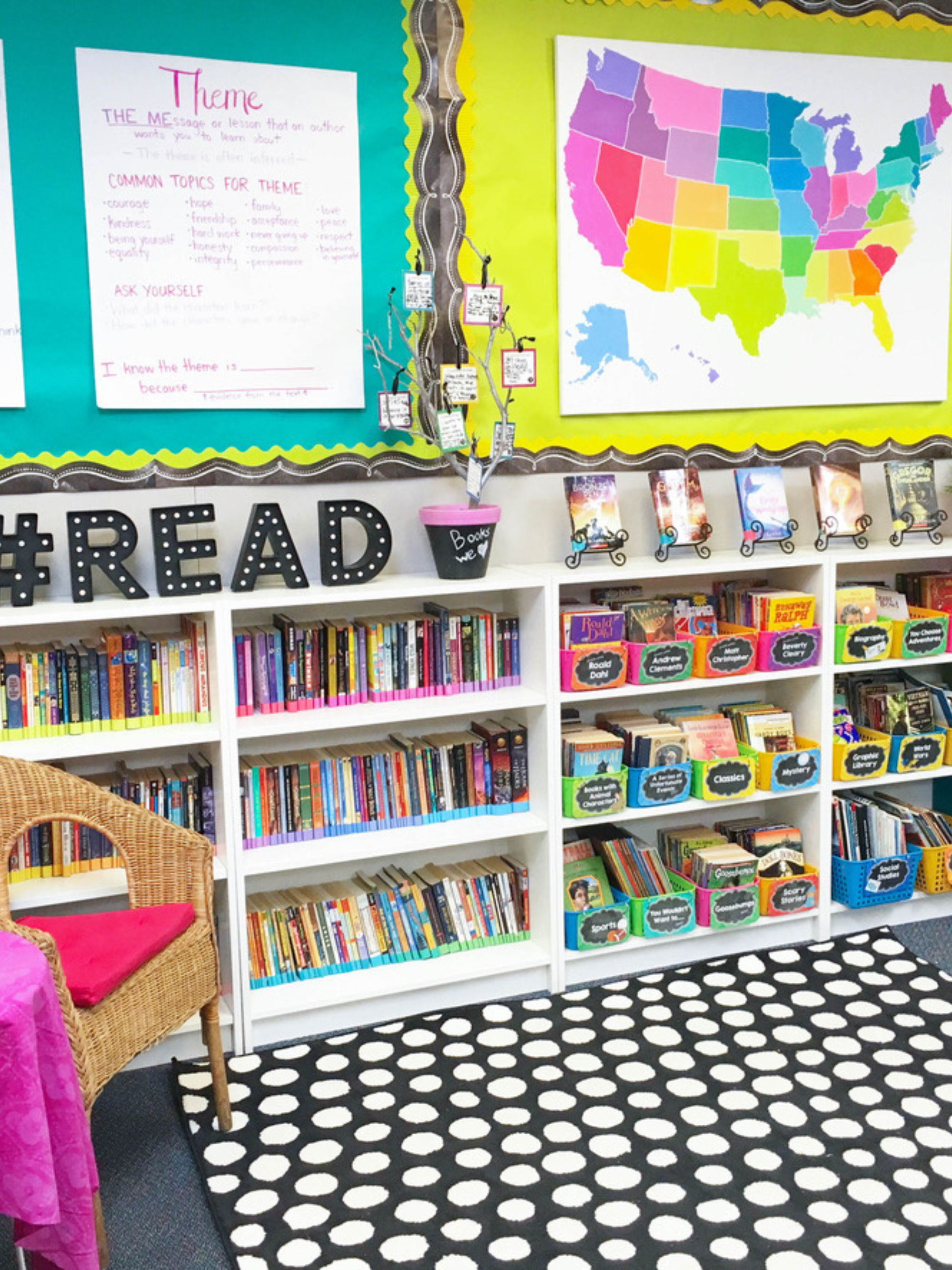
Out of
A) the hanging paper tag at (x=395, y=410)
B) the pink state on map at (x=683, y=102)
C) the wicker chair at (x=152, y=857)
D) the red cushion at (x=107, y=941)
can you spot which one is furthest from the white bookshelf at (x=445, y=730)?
the pink state on map at (x=683, y=102)

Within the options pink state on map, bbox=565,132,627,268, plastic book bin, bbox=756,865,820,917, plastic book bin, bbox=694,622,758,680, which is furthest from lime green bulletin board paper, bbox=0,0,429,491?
plastic book bin, bbox=756,865,820,917

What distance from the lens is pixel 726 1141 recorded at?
A: 2549 millimetres

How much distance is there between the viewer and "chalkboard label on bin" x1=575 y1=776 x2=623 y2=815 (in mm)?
3223

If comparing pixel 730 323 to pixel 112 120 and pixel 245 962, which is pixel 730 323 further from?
pixel 245 962

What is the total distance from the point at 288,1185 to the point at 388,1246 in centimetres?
28

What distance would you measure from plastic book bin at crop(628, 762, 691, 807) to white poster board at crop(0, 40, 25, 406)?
1792 mm

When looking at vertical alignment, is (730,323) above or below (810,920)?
above

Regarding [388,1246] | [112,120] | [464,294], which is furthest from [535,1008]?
[112,120]

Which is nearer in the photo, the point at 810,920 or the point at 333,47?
the point at 333,47

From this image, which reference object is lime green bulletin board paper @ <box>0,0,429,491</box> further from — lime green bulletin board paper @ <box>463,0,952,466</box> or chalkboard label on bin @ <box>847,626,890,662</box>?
chalkboard label on bin @ <box>847,626,890,662</box>

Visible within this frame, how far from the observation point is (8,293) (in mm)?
2877

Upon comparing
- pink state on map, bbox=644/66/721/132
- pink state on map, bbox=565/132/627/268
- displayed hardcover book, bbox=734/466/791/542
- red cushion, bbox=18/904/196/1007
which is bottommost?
red cushion, bbox=18/904/196/1007

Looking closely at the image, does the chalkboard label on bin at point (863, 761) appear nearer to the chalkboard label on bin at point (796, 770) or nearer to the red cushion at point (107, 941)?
the chalkboard label on bin at point (796, 770)

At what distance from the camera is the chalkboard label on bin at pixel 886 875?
11.4 ft
